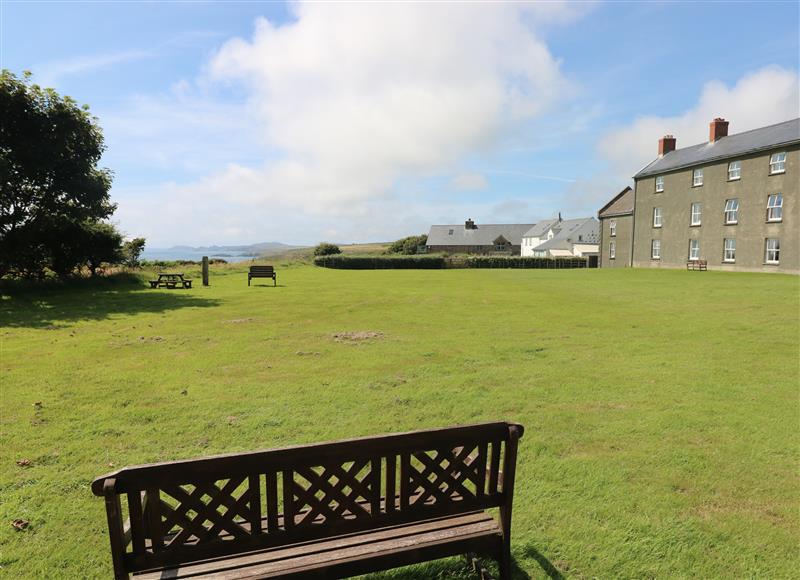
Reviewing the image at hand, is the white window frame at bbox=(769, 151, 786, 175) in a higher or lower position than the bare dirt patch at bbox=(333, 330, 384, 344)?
higher

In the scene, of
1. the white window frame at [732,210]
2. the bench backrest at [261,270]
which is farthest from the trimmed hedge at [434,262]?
the bench backrest at [261,270]

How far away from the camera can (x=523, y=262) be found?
62.8m

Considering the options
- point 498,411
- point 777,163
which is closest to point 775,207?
point 777,163

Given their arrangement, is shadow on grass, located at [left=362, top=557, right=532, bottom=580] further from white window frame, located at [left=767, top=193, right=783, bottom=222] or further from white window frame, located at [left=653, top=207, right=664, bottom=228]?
white window frame, located at [left=653, top=207, right=664, bottom=228]

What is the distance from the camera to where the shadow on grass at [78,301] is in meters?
15.9

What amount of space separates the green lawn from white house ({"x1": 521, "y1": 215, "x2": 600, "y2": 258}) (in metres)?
63.8

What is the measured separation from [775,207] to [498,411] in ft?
133

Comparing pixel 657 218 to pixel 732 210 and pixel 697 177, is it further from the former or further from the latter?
pixel 732 210

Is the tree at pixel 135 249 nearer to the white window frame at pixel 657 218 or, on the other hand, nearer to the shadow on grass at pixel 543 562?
the shadow on grass at pixel 543 562

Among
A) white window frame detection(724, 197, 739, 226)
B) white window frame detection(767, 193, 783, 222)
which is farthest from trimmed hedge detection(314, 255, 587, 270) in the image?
white window frame detection(767, 193, 783, 222)

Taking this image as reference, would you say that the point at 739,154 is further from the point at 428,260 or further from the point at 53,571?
the point at 53,571

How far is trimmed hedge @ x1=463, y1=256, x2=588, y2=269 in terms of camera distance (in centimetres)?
6181

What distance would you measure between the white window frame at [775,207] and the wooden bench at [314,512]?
142ft

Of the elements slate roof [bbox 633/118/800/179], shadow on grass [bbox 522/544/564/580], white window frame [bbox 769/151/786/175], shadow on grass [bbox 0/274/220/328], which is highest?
slate roof [bbox 633/118/800/179]
